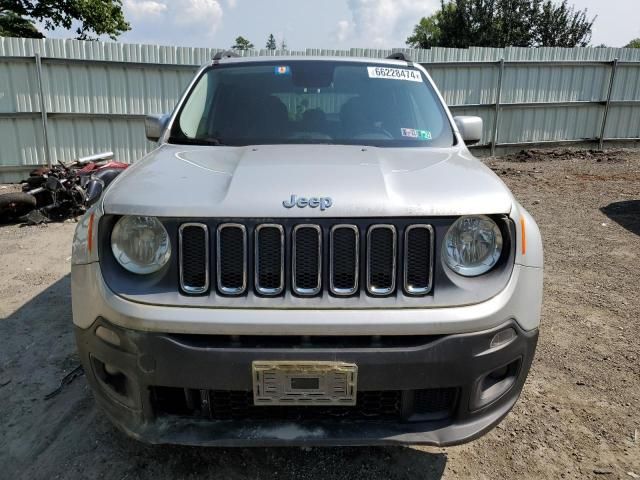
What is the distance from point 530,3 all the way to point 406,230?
41640 mm

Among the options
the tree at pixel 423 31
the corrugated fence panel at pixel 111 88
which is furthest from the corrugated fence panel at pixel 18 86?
the tree at pixel 423 31

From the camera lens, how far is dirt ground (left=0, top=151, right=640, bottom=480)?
2.36m

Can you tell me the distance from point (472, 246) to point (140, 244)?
1.29 meters

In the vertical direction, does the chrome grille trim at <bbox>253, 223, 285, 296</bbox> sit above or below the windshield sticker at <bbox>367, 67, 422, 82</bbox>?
below

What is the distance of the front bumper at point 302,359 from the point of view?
1819mm

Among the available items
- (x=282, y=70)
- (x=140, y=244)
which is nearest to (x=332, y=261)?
(x=140, y=244)

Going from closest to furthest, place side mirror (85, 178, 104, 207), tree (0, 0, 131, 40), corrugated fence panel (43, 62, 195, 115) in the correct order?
side mirror (85, 178, 104, 207) < corrugated fence panel (43, 62, 195, 115) < tree (0, 0, 131, 40)

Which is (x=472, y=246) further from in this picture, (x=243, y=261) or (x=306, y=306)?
(x=243, y=261)

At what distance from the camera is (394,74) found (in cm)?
341

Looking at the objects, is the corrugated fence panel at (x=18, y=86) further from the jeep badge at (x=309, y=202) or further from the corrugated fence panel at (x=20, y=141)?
the jeep badge at (x=309, y=202)

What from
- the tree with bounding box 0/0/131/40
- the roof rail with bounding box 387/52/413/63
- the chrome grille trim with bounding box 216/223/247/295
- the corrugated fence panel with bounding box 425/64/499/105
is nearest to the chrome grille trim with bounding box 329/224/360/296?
the chrome grille trim with bounding box 216/223/247/295

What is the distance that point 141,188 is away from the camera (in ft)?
6.71

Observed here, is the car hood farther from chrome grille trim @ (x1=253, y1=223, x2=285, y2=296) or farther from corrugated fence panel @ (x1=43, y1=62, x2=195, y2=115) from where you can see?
corrugated fence panel @ (x1=43, y1=62, x2=195, y2=115)

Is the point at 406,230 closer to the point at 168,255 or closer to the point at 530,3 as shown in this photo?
the point at 168,255
